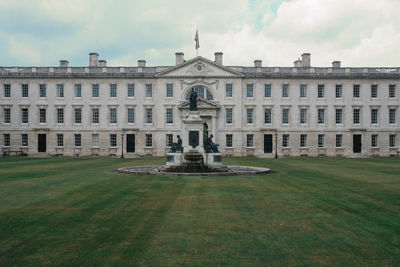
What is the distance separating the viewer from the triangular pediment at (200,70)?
50781 mm

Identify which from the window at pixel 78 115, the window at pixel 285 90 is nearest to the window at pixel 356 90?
the window at pixel 285 90

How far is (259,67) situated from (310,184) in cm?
3676

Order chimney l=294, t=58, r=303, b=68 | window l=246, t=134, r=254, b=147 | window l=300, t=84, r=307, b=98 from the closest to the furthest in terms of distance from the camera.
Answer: window l=246, t=134, r=254, b=147 → window l=300, t=84, r=307, b=98 → chimney l=294, t=58, r=303, b=68

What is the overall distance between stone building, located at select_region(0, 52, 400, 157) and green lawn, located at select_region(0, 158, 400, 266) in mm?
36547

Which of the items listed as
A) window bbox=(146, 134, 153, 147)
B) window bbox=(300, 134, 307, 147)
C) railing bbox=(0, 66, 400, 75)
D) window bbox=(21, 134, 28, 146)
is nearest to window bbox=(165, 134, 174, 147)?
window bbox=(146, 134, 153, 147)

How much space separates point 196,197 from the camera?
1301 centimetres

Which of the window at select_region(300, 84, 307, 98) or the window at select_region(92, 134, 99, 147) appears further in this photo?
the window at select_region(92, 134, 99, 147)

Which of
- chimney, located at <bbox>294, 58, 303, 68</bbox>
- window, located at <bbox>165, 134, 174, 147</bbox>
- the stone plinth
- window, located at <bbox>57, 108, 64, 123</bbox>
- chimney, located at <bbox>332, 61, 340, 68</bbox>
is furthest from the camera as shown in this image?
chimney, located at <bbox>294, 58, 303, 68</bbox>

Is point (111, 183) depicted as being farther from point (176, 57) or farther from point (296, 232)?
point (176, 57)

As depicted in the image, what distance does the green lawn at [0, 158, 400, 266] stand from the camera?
666 cm

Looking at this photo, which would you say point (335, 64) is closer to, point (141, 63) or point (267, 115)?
point (267, 115)

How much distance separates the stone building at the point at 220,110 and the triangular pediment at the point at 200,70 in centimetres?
56

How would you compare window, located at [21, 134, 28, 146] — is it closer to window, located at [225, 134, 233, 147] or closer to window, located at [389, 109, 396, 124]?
window, located at [225, 134, 233, 147]

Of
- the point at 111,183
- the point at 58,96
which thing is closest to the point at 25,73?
the point at 58,96
